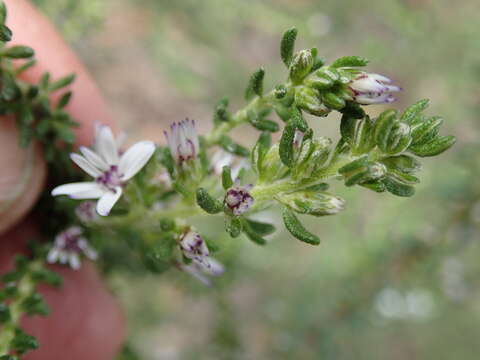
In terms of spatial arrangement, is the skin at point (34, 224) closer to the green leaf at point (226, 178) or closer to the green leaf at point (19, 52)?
the green leaf at point (19, 52)

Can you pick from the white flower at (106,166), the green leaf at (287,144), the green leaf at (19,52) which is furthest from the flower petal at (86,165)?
the green leaf at (287,144)

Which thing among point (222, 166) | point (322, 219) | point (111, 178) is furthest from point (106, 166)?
point (322, 219)

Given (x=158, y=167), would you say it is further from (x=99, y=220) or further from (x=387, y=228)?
(x=387, y=228)

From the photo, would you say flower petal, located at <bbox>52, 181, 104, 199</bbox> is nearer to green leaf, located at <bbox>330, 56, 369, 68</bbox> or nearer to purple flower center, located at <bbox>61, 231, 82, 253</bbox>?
purple flower center, located at <bbox>61, 231, 82, 253</bbox>

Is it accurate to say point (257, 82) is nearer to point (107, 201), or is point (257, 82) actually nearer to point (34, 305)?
point (107, 201)

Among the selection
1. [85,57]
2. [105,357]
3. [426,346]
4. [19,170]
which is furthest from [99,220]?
[426,346]

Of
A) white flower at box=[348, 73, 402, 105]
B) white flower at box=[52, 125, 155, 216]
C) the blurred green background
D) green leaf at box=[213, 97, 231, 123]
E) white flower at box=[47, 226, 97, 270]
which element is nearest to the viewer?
white flower at box=[348, 73, 402, 105]

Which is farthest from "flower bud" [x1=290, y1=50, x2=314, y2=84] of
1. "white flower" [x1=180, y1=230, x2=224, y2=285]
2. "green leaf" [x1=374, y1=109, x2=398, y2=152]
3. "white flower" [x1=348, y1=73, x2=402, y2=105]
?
"white flower" [x1=180, y1=230, x2=224, y2=285]
